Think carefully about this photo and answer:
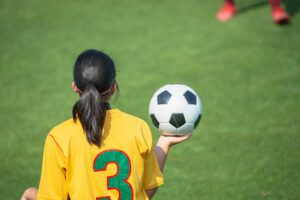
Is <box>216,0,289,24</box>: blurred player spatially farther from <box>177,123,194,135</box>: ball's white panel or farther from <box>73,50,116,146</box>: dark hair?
<box>73,50,116,146</box>: dark hair

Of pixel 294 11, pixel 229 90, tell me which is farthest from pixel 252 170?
pixel 294 11

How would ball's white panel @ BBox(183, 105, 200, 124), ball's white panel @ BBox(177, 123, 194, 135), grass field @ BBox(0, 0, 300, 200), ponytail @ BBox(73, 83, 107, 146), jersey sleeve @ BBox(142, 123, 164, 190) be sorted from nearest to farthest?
1. ponytail @ BBox(73, 83, 107, 146)
2. jersey sleeve @ BBox(142, 123, 164, 190)
3. ball's white panel @ BBox(177, 123, 194, 135)
4. ball's white panel @ BBox(183, 105, 200, 124)
5. grass field @ BBox(0, 0, 300, 200)

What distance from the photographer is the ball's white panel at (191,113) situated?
3.92 metres

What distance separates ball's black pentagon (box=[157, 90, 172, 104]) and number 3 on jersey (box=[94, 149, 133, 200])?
96 cm

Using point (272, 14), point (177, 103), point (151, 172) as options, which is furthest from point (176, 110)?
point (272, 14)

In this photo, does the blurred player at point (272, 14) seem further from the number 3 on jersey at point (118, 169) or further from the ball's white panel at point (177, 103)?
the number 3 on jersey at point (118, 169)

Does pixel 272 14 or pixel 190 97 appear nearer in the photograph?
pixel 190 97

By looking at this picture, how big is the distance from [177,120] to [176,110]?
0.16m

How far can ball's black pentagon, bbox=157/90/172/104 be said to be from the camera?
4067 millimetres

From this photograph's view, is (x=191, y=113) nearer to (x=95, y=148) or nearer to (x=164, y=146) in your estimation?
(x=164, y=146)

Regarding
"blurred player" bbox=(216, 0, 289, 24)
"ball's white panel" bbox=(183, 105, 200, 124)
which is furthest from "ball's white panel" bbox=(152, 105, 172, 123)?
"blurred player" bbox=(216, 0, 289, 24)

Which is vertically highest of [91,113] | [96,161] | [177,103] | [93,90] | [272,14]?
[93,90]

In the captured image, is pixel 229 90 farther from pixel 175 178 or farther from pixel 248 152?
pixel 175 178

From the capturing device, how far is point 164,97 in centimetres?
408
